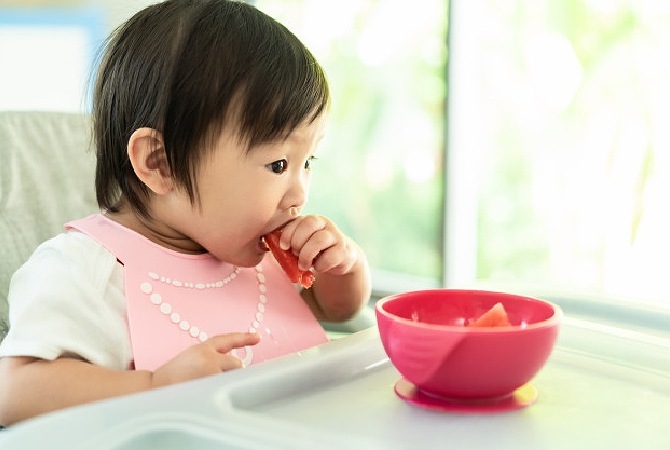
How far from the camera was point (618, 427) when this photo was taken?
1.94 ft

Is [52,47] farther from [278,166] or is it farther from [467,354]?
[467,354]

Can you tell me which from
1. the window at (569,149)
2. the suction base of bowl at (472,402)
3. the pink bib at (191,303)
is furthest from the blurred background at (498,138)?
the suction base of bowl at (472,402)

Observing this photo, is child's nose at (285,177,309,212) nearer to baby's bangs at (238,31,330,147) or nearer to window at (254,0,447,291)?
baby's bangs at (238,31,330,147)

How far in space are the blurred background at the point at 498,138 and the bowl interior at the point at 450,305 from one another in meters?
1.27

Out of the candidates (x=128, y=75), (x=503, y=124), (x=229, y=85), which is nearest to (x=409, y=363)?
(x=229, y=85)

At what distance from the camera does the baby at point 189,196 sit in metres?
0.91

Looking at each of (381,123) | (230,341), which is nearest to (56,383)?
(230,341)

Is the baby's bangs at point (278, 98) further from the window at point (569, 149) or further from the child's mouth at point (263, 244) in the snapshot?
the window at point (569, 149)

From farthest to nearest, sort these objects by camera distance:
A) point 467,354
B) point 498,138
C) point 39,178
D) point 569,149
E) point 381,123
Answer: point 381,123, point 498,138, point 569,149, point 39,178, point 467,354

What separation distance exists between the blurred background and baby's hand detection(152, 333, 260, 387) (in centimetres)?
128

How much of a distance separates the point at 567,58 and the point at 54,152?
179 cm

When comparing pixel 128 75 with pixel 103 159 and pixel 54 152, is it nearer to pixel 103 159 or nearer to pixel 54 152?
pixel 103 159

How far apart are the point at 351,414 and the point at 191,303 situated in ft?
1.37

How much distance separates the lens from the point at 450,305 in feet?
2.42
